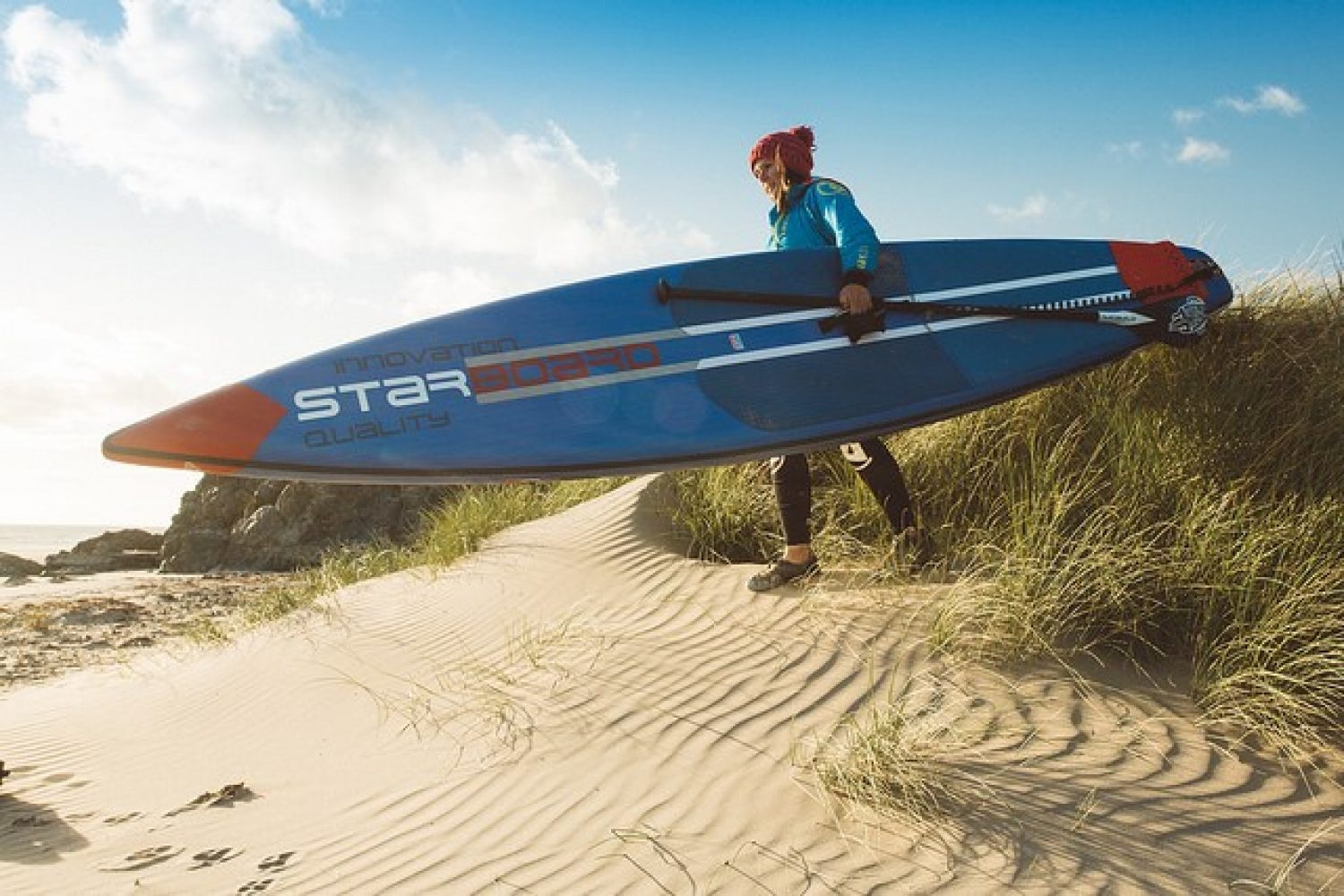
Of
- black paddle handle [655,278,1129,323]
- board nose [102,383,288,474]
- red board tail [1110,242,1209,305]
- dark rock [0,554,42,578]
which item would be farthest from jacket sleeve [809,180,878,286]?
dark rock [0,554,42,578]

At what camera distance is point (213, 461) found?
10.9 ft

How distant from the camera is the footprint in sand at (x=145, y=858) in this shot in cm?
252

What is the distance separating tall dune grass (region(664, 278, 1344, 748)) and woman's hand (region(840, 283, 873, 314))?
102 cm

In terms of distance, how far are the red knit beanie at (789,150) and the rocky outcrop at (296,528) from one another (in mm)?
8256

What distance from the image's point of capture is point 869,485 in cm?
388

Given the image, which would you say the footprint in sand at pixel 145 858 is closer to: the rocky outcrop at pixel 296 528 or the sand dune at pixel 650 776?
the sand dune at pixel 650 776

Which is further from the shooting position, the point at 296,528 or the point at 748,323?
the point at 296,528

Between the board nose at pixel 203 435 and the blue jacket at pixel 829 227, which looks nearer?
the board nose at pixel 203 435

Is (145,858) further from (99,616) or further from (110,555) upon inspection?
(110,555)

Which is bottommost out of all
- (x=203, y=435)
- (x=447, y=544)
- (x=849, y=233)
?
(x=447, y=544)

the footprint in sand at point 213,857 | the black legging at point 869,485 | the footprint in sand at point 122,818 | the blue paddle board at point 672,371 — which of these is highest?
the blue paddle board at point 672,371

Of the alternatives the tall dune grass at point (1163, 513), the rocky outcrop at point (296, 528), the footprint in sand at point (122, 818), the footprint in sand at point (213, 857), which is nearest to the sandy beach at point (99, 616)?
the rocky outcrop at point (296, 528)

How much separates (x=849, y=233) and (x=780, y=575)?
1.70 meters

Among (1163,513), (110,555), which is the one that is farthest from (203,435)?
(110,555)
